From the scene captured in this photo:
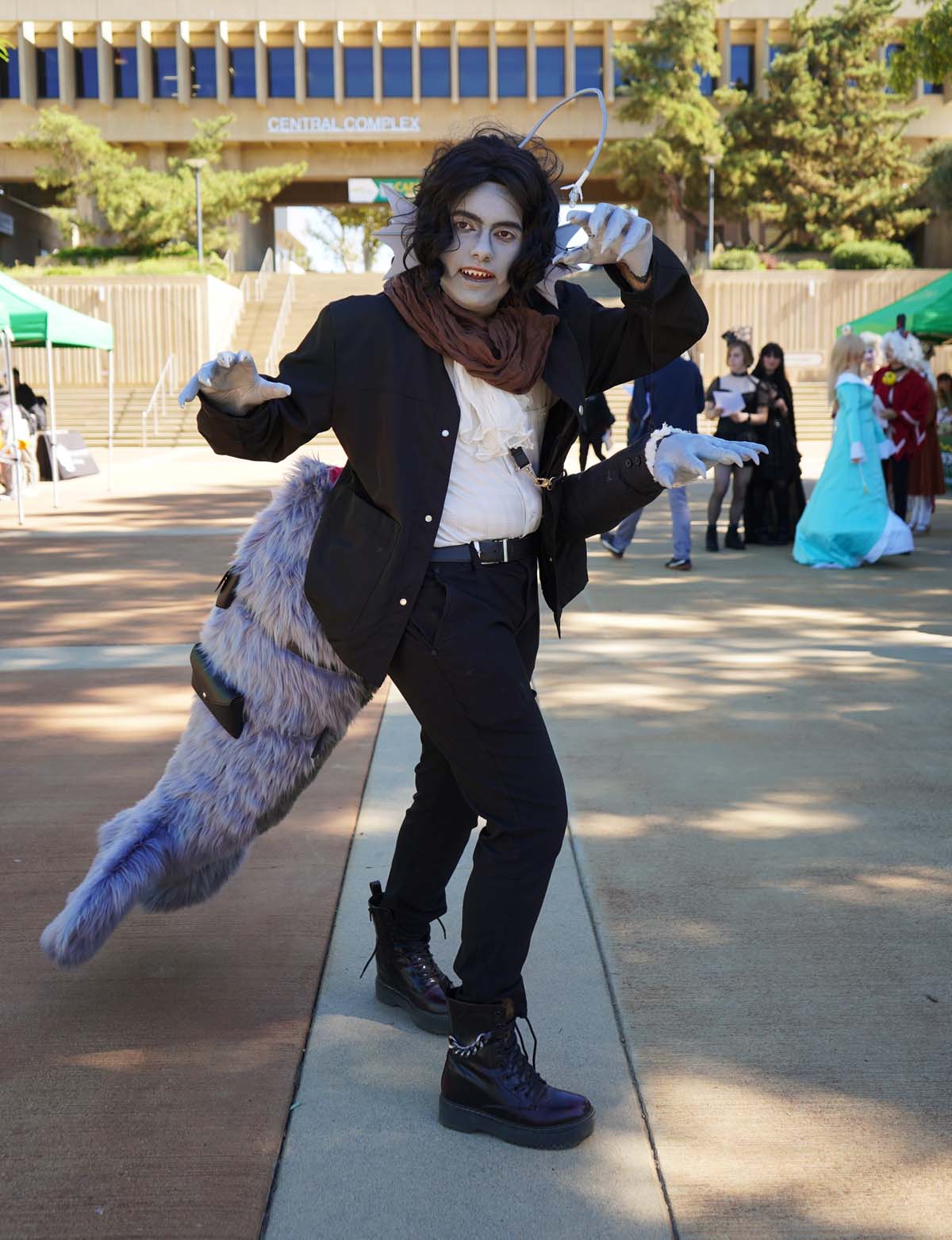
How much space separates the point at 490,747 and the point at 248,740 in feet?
2.16

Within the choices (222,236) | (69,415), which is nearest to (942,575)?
(69,415)

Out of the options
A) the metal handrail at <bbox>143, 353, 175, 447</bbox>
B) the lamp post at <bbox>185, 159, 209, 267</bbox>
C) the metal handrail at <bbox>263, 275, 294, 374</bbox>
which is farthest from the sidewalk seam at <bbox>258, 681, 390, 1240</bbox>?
the lamp post at <bbox>185, 159, 209, 267</bbox>

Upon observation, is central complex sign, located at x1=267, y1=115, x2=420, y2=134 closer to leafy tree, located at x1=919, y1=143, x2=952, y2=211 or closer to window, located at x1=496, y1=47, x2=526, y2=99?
window, located at x1=496, y1=47, x2=526, y2=99

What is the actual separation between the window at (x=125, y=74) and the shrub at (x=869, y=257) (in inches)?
1083

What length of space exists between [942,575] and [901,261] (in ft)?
110

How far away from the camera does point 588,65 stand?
167 feet

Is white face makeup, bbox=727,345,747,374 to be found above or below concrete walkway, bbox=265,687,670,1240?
above

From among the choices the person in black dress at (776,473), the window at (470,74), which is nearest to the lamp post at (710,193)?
the window at (470,74)

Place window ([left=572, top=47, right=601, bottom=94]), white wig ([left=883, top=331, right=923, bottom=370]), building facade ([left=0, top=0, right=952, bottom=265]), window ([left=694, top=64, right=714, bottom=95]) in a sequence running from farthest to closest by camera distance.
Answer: window ([left=572, top=47, right=601, bottom=94]) < window ([left=694, top=64, right=714, bottom=95]) < building facade ([left=0, top=0, right=952, bottom=265]) < white wig ([left=883, top=331, right=923, bottom=370])

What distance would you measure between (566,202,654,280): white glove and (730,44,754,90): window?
52034mm

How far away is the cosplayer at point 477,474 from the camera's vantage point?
2.55m

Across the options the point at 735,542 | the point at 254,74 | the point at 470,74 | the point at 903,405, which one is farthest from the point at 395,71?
the point at 735,542

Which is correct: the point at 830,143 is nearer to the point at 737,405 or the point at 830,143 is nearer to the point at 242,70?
the point at 242,70

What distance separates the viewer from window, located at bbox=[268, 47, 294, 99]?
50219mm
